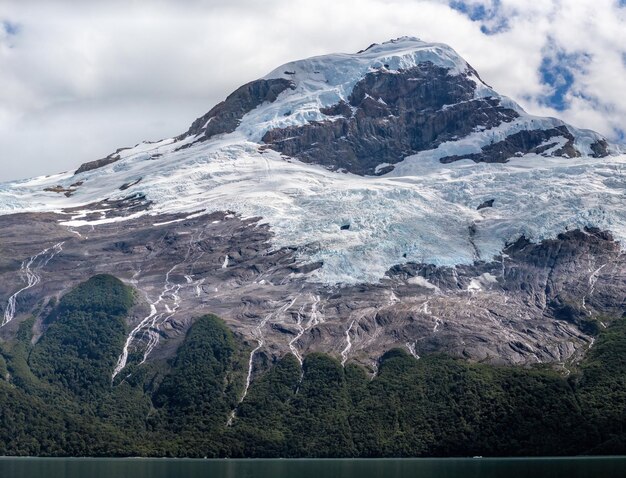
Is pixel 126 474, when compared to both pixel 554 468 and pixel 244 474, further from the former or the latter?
pixel 554 468

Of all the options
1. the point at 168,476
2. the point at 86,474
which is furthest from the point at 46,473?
the point at 168,476

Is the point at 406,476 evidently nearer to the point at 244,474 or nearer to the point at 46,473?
the point at 244,474

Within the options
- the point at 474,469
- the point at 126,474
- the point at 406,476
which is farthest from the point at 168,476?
the point at 474,469

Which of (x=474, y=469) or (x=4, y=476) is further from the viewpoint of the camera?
(x=474, y=469)

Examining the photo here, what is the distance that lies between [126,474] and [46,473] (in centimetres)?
1292

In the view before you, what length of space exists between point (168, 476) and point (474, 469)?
52.7m

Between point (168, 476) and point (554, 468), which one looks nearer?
point (168, 476)

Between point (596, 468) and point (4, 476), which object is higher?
point (4, 476)

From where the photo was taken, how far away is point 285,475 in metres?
188

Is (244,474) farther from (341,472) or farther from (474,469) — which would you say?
(474,469)

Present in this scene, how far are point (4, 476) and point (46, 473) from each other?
26.5ft

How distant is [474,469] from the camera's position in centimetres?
19712

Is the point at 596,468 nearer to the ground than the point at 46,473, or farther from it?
nearer to the ground

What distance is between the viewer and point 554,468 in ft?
643
